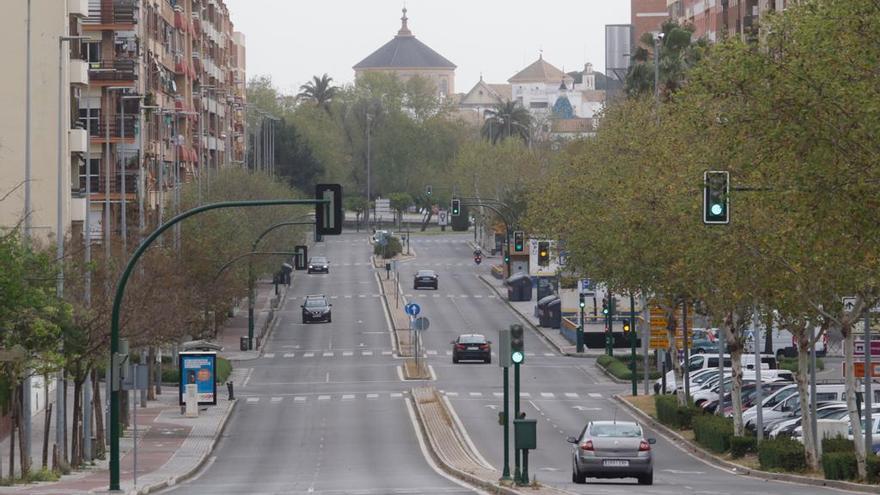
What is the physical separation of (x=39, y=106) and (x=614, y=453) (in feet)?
104

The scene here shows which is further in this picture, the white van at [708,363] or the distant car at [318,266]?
the distant car at [318,266]

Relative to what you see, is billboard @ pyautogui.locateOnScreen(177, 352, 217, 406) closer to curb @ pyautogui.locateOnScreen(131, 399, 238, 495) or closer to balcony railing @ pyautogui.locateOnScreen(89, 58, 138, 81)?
A: curb @ pyautogui.locateOnScreen(131, 399, 238, 495)

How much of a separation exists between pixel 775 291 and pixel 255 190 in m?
65.7

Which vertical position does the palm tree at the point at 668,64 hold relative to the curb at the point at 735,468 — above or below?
above

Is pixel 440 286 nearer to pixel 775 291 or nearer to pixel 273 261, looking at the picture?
pixel 273 261

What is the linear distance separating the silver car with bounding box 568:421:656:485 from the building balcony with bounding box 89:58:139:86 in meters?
38.9

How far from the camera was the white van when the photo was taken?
69.2 meters

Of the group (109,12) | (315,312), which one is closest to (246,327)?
(315,312)

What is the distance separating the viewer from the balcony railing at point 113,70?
72.2 meters

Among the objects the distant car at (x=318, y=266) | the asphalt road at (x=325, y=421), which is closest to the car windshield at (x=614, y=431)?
the asphalt road at (x=325, y=421)

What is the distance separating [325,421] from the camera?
59.6 metres

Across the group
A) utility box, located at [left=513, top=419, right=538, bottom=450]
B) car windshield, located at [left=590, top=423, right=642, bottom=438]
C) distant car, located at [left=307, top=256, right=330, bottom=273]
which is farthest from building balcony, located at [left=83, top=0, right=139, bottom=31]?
distant car, located at [left=307, top=256, right=330, bottom=273]

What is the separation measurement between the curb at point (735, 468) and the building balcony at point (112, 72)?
25613mm

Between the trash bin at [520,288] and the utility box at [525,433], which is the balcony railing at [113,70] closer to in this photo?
the trash bin at [520,288]
